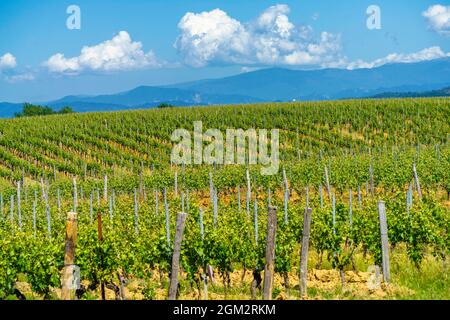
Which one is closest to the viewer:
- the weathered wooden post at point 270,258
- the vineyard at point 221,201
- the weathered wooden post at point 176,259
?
the weathered wooden post at point 176,259

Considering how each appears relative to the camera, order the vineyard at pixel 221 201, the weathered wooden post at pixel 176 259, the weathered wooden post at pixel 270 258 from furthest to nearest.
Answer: the vineyard at pixel 221 201 < the weathered wooden post at pixel 270 258 < the weathered wooden post at pixel 176 259

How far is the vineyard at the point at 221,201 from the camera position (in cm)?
1129

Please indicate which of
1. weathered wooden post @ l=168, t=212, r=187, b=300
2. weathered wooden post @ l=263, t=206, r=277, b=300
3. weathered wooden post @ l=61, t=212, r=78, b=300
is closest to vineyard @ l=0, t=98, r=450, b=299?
weathered wooden post @ l=263, t=206, r=277, b=300

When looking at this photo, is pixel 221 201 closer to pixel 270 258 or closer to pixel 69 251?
pixel 270 258

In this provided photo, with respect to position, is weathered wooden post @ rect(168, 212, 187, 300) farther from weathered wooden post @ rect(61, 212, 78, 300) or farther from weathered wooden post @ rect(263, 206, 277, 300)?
weathered wooden post @ rect(61, 212, 78, 300)

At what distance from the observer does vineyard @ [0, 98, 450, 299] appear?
11.3 m

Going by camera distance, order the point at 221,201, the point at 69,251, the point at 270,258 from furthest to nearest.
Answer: the point at 221,201
the point at 270,258
the point at 69,251

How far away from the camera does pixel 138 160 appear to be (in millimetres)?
42312

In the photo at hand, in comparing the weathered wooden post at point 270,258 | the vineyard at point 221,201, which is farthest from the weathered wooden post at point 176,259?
the weathered wooden post at point 270,258

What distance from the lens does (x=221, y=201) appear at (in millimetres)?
25719

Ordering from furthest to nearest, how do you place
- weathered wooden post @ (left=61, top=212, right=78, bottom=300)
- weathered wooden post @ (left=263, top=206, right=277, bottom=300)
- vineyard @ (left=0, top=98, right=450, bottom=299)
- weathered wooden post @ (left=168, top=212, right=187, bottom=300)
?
vineyard @ (left=0, top=98, right=450, bottom=299) → weathered wooden post @ (left=263, top=206, right=277, bottom=300) → weathered wooden post @ (left=168, top=212, right=187, bottom=300) → weathered wooden post @ (left=61, top=212, right=78, bottom=300)

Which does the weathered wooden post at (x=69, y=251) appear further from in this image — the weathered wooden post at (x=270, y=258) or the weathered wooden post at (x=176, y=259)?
the weathered wooden post at (x=270, y=258)

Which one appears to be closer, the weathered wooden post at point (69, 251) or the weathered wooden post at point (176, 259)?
the weathered wooden post at point (69, 251)

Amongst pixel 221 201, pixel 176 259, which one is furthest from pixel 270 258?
pixel 221 201
